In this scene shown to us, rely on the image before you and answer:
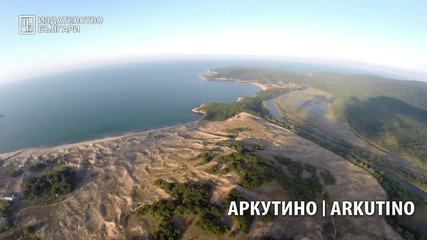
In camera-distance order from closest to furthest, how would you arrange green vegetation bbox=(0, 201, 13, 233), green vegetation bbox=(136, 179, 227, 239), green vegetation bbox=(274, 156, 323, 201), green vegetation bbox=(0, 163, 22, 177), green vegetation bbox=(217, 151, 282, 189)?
green vegetation bbox=(136, 179, 227, 239) < green vegetation bbox=(0, 201, 13, 233) < green vegetation bbox=(274, 156, 323, 201) < green vegetation bbox=(217, 151, 282, 189) < green vegetation bbox=(0, 163, 22, 177)

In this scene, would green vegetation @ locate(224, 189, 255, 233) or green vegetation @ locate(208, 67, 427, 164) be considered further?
green vegetation @ locate(208, 67, 427, 164)

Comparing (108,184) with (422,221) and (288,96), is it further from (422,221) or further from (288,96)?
(288,96)

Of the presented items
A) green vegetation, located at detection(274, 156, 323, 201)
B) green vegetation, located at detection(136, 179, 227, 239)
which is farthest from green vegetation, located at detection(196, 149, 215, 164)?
green vegetation, located at detection(274, 156, 323, 201)

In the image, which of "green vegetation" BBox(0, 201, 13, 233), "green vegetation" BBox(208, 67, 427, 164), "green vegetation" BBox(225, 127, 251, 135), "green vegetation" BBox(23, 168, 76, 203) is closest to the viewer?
"green vegetation" BBox(0, 201, 13, 233)

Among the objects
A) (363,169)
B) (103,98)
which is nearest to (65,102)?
(103,98)

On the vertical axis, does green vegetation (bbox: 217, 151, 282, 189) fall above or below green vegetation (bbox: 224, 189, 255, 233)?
above

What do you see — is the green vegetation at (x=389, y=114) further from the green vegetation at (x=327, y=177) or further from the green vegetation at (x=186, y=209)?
the green vegetation at (x=186, y=209)

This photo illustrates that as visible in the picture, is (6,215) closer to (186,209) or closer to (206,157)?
(186,209)

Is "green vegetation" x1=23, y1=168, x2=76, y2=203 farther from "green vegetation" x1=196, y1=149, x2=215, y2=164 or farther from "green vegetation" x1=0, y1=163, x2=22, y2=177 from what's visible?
"green vegetation" x1=196, y1=149, x2=215, y2=164

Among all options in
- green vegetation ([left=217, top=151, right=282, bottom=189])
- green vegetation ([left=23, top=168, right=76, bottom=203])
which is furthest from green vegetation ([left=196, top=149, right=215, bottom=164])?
green vegetation ([left=23, top=168, right=76, bottom=203])

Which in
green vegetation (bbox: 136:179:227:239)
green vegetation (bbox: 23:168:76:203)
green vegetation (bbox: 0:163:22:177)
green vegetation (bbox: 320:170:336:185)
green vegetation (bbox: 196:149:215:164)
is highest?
green vegetation (bbox: 196:149:215:164)
